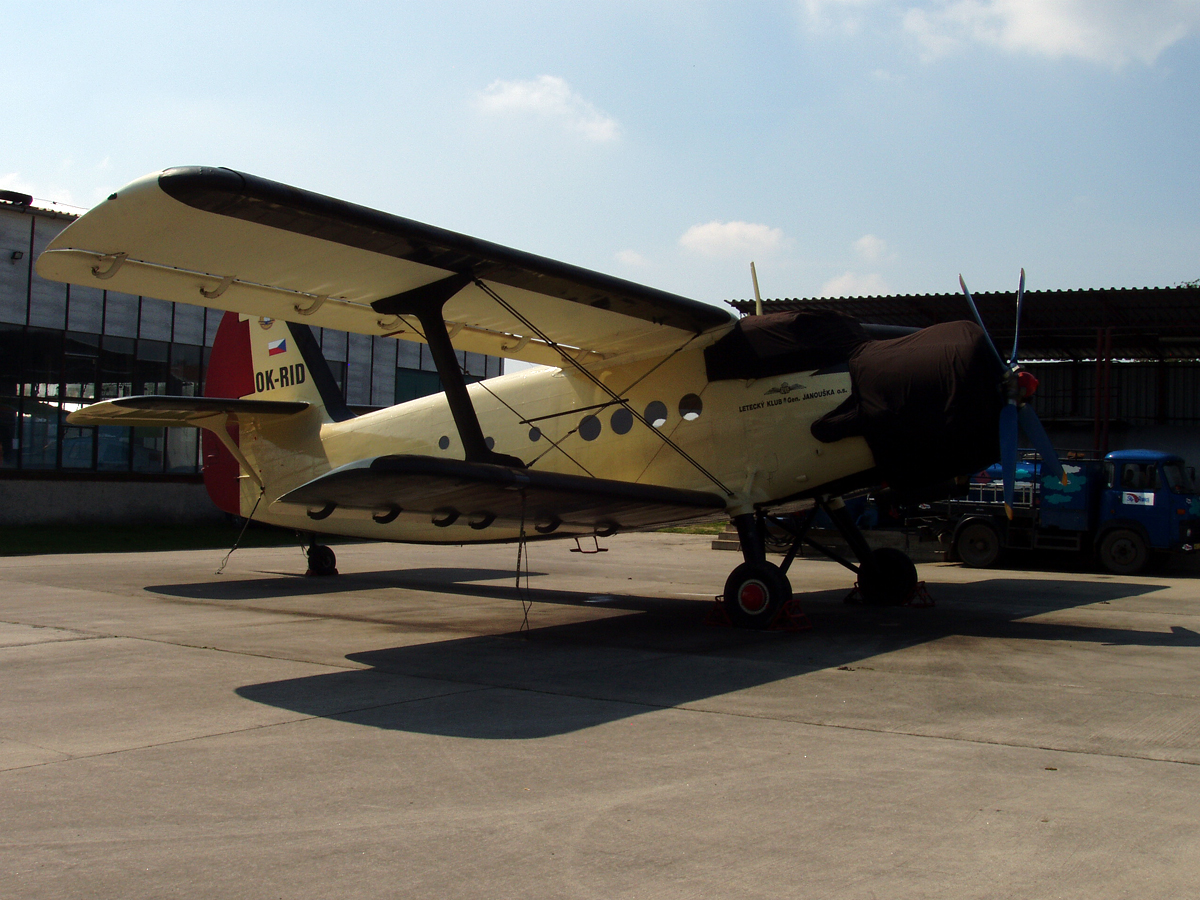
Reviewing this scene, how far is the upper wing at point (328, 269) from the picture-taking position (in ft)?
24.3

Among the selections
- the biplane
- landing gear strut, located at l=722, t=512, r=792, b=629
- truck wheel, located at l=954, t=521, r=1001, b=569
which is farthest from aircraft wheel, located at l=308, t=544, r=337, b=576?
truck wheel, located at l=954, t=521, r=1001, b=569

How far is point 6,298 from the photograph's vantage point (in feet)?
88.8

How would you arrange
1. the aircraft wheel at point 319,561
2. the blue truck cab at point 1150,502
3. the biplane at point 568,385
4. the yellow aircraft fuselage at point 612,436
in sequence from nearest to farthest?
1. the biplane at point 568,385
2. the yellow aircraft fuselage at point 612,436
3. the aircraft wheel at point 319,561
4. the blue truck cab at point 1150,502

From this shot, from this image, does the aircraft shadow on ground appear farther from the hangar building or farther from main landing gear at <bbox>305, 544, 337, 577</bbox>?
the hangar building

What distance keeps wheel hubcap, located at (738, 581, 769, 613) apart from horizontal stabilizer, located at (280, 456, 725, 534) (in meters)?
0.96

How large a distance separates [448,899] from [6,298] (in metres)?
29.7

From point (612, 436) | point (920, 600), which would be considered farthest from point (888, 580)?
point (612, 436)

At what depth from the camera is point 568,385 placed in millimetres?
11922

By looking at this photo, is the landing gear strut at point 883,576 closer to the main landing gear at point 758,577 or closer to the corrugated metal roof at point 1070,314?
the main landing gear at point 758,577

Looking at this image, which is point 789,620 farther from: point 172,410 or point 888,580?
point 172,410

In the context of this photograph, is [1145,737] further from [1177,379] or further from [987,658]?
[1177,379]

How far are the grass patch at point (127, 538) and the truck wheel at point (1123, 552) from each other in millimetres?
19630

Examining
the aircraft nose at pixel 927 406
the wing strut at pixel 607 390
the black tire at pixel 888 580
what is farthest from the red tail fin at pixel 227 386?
the aircraft nose at pixel 927 406

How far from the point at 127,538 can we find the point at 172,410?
13674mm
